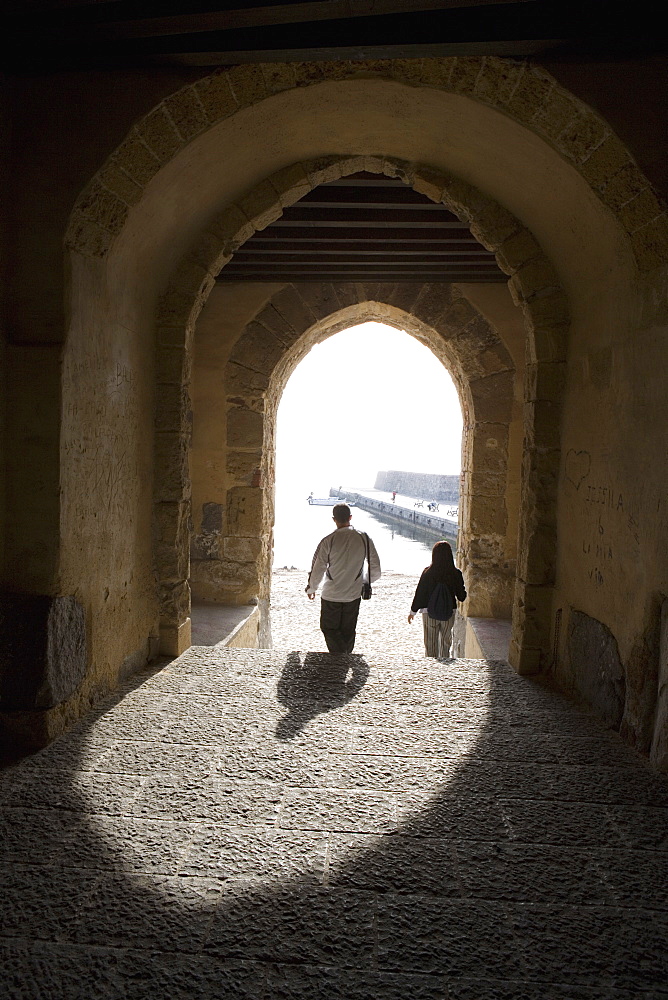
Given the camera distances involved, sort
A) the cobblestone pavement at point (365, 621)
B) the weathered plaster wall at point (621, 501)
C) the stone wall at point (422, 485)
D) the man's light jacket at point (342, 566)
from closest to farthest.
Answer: the weathered plaster wall at point (621, 501)
the man's light jacket at point (342, 566)
the cobblestone pavement at point (365, 621)
the stone wall at point (422, 485)

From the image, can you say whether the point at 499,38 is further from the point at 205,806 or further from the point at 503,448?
the point at 503,448

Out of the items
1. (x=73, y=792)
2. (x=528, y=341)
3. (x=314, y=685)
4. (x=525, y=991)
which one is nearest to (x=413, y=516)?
(x=528, y=341)

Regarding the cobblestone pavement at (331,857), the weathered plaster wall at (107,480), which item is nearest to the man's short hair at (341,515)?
the weathered plaster wall at (107,480)

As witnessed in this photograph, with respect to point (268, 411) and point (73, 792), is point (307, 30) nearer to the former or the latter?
point (73, 792)

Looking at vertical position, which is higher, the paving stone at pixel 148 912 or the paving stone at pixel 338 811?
the paving stone at pixel 338 811

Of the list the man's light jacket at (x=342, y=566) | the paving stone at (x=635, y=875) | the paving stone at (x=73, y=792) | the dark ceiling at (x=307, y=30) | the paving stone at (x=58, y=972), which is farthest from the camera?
the man's light jacket at (x=342, y=566)

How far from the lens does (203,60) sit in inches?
102

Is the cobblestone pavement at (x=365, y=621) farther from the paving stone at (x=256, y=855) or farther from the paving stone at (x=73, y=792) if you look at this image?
→ the paving stone at (x=256, y=855)

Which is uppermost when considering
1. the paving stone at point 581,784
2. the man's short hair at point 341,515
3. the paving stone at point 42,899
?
the man's short hair at point 341,515

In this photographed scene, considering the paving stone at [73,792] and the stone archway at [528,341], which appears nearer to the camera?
the paving stone at [73,792]

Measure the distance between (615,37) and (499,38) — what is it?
40 centimetres

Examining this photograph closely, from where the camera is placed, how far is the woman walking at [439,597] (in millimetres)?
4566

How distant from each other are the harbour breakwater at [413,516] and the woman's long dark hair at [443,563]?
7.69 metres

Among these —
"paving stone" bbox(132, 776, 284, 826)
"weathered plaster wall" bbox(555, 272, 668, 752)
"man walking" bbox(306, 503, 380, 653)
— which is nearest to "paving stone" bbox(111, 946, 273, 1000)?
"paving stone" bbox(132, 776, 284, 826)
